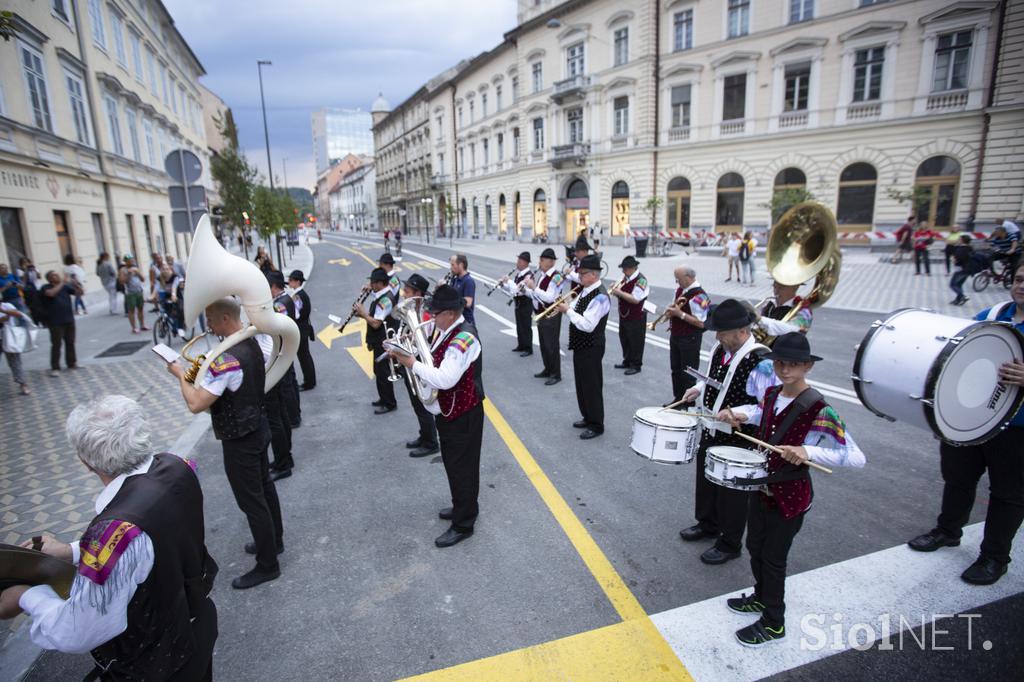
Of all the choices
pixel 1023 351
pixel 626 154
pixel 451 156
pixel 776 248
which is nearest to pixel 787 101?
pixel 626 154

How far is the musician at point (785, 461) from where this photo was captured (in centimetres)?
286

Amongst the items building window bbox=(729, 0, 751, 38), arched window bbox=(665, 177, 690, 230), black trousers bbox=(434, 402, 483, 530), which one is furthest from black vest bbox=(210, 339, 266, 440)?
building window bbox=(729, 0, 751, 38)

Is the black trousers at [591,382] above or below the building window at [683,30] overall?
below

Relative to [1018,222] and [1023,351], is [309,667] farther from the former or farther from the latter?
[1018,222]

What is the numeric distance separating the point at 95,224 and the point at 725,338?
2250 cm

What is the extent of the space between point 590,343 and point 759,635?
349 cm

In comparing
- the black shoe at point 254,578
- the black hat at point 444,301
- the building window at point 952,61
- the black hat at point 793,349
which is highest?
the building window at point 952,61

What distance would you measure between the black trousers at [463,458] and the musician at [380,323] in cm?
297

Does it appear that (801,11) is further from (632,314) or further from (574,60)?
(632,314)

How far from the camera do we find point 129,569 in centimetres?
190

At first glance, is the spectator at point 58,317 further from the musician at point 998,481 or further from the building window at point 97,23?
the building window at point 97,23

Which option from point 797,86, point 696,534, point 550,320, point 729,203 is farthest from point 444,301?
point 729,203

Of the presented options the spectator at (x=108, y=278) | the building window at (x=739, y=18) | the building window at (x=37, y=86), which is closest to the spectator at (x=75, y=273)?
the spectator at (x=108, y=278)

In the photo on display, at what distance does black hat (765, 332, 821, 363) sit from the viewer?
2818 mm
